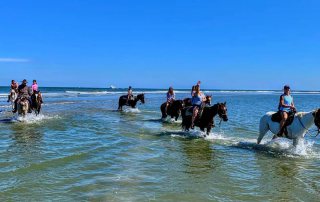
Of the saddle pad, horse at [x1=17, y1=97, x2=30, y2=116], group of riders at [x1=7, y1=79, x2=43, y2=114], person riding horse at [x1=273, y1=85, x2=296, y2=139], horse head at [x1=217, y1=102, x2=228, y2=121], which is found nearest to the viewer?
the saddle pad

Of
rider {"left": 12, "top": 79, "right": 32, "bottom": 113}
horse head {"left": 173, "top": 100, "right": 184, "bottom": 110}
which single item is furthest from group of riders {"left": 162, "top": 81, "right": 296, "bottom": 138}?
rider {"left": 12, "top": 79, "right": 32, "bottom": 113}

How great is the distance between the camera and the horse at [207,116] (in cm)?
1433

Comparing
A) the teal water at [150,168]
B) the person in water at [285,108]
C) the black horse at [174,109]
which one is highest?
the person in water at [285,108]

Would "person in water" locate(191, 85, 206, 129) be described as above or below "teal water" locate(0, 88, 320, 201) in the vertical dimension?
above

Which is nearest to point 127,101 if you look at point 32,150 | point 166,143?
point 166,143

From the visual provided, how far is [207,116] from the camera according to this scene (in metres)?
15.1

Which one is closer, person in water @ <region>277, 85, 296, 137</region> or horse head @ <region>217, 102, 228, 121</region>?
person in water @ <region>277, 85, 296, 137</region>

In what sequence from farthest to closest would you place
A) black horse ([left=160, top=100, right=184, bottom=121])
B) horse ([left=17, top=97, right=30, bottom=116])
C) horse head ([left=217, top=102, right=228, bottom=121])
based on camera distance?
1. black horse ([left=160, top=100, right=184, bottom=121])
2. horse ([left=17, top=97, right=30, bottom=116])
3. horse head ([left=217, top=102, right=228, bottom=121])

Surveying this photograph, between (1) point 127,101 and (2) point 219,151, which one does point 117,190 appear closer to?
(2) point 219,151

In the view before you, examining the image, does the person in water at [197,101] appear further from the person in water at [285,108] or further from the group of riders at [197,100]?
the person in water at [285,108]

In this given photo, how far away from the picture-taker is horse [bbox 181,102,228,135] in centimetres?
1433

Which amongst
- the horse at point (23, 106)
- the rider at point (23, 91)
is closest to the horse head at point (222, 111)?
the horse at point (23, 106)

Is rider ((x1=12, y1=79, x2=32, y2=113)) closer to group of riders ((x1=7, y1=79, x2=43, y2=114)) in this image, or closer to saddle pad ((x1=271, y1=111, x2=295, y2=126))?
group of riders ((x1=7, y1=79, x2=43, y2=114))

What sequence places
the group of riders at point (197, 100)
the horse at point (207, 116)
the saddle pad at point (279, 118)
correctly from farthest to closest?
the horse at point (207, 116) → the group of riders at point (197, 100) → the saddle pad at point (279, 118)
